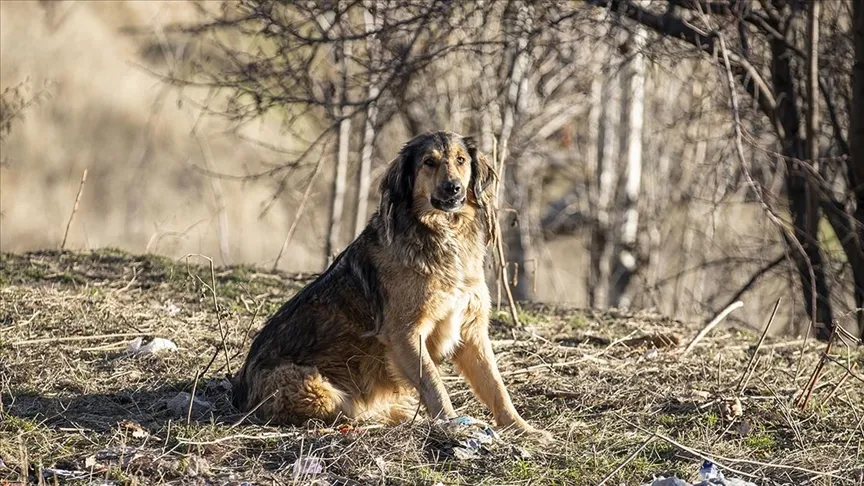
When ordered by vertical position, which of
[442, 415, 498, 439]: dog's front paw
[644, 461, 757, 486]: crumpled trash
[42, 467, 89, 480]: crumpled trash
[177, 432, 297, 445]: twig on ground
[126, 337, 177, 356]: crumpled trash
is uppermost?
[126, 337, 177, 356]: crumpled trash

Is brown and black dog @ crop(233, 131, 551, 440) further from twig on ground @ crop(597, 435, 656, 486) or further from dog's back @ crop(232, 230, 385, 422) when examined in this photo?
twig on ground @ crop(597, 435, 656, 486)

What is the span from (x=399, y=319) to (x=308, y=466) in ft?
3.82

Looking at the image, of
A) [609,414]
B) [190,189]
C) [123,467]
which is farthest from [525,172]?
[123,467]

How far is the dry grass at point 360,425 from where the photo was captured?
4824 millimetres

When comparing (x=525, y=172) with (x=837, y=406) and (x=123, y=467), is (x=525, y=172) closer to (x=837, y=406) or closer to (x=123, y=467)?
(x=837, y=406)

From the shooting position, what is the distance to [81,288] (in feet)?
26.8

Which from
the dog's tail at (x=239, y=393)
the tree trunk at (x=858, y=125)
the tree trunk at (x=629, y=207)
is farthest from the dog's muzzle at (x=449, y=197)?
the tree trunk at (x=629, y=207)

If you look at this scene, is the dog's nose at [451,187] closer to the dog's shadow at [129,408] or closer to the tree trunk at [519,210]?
the dog's shadow at [129,408]

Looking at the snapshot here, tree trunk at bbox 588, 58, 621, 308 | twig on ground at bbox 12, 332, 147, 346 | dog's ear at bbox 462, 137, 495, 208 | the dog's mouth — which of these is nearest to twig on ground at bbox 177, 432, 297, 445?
the dog's mouth

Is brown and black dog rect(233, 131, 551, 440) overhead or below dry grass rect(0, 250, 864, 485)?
overhead

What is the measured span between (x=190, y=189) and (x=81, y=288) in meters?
12.4

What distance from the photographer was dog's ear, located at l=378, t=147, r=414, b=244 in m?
5.86

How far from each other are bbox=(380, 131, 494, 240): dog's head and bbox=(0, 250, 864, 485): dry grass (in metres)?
1.19

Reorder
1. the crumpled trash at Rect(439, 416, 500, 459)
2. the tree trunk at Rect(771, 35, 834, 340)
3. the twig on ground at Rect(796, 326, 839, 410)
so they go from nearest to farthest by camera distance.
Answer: the crumpled trash at Rect(439, 416, 500, 459) < the twig on ground at Rect(796, 326, 839, 410) < the tree trunk at Rect(771, 35, 834, 340)
